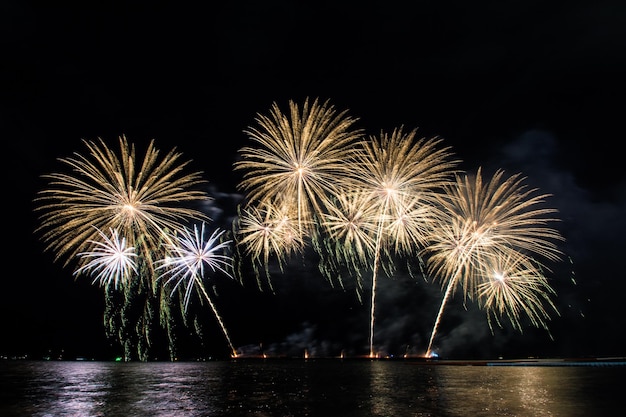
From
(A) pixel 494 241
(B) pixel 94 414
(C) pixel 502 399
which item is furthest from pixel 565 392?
(B) pixel 94 414

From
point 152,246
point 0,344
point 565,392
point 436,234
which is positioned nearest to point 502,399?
point 565,392

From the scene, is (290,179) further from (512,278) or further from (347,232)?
(512,278)

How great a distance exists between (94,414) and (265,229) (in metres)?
21.0

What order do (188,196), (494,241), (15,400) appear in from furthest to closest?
1. (494,241)
2. (188,196)
3. (15,400)

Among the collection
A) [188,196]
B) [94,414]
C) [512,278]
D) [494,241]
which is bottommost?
[94,414]

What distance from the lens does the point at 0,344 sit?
118438 mm

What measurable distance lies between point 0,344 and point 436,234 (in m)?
130

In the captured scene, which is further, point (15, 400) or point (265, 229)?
point (265, 229)

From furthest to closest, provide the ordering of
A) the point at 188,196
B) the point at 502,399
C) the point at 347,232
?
the point at 347,232 < the point at 188,196 < the point at 502,399

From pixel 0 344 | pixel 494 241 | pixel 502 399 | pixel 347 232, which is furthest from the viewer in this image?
pixel 0 344

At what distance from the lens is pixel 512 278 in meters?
36.3

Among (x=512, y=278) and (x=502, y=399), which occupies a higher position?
(x=512, y=278)

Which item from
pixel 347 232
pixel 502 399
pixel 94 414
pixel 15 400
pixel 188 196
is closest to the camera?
pixel 94 414

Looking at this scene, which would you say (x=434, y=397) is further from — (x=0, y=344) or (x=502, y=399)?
(x=0, y=344)
